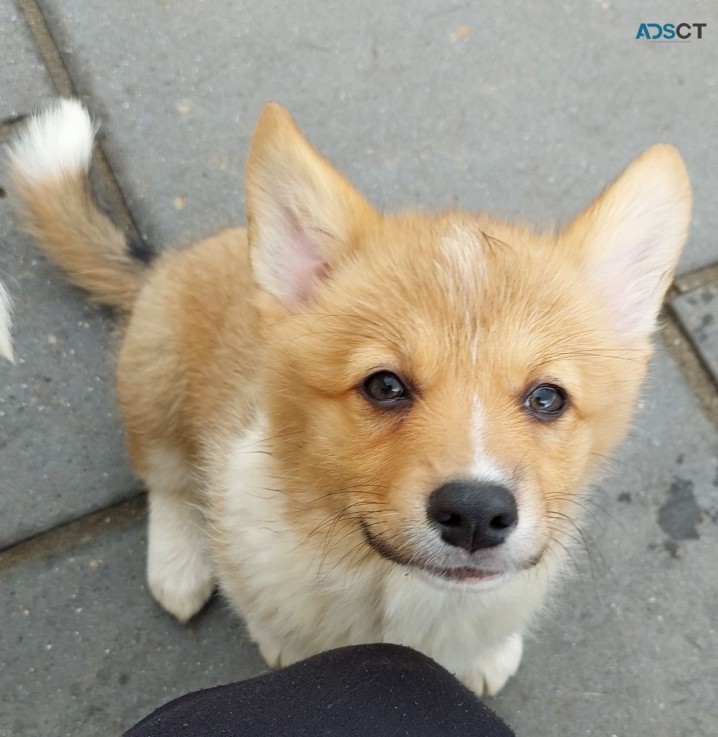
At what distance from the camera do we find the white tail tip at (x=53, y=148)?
2557mm

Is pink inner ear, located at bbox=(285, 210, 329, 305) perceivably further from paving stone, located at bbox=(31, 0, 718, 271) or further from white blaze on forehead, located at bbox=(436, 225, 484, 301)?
paving stone, located at bbox=(31, 0, 718, 271)

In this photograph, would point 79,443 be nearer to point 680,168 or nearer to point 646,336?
point 646,336

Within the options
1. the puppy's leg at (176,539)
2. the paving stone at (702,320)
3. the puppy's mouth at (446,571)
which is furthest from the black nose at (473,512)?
the paving stone at (702,320)

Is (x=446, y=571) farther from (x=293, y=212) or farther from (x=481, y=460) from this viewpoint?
(x=293, y=212)

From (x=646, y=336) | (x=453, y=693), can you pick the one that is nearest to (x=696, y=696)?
(x=453, y=693)

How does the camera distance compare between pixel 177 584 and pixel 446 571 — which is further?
pixel 177 584

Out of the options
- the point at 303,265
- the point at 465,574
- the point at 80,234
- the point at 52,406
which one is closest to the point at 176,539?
the point at 52,406

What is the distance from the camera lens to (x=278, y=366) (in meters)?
1.71

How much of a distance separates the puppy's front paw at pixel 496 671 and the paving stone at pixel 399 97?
5.18 feet

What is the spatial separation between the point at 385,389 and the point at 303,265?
1.33ft

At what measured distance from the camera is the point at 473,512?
4.41ft

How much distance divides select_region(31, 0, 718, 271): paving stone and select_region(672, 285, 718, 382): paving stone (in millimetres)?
176

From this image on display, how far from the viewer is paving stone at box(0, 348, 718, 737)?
239cm

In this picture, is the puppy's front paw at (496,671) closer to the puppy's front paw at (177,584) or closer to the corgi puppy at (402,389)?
the corgi puppy at (402,389)
